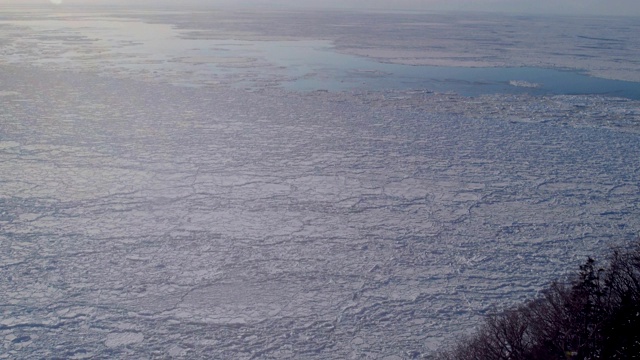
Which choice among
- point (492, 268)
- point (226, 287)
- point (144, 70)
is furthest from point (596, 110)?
point (144, 70)

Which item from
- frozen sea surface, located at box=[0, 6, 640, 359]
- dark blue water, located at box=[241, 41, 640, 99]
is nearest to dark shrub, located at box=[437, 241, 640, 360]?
frozen sea surface, located at box=[0, 6, 640, 359]

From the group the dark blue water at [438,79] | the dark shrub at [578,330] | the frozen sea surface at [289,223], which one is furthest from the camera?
the dark blue water at [438,79]

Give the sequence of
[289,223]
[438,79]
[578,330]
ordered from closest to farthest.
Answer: [578,330], [289,223], [438,79]

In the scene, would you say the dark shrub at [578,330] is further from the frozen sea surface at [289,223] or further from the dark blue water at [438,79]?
the dark blue water at [438,79]

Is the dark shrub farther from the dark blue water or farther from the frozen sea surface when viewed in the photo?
the dark blue water

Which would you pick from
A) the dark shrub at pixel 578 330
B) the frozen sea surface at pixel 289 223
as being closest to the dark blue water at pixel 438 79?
the frozen sea surface at pixel 289 223

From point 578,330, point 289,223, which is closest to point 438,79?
point 289,223

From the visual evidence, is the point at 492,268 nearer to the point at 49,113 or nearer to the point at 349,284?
the point at 349,284

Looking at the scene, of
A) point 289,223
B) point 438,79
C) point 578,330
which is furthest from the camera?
point 438,79

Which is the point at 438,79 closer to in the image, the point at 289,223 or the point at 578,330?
the point at 289,223

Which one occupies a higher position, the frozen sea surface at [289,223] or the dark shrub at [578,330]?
the dark shrub at [578,330]
